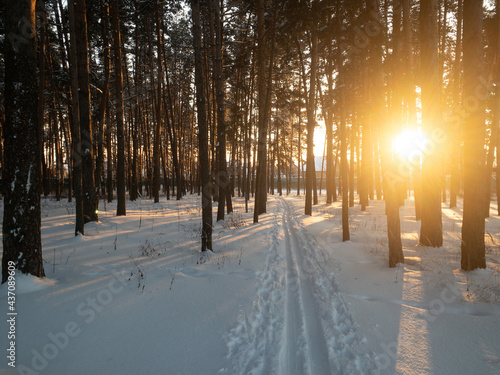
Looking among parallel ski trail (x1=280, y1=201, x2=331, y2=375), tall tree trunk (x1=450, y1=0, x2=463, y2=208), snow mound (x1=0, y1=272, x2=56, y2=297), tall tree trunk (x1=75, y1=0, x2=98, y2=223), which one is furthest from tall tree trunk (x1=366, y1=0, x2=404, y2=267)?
tall tree trunk (x1=450, y1=0, x2=463, y2=208)

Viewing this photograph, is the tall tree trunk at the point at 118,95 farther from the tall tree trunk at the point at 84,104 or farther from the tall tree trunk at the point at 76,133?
the tall tree trunk at the point at 76,133

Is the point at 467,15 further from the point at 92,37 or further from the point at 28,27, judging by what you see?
the point at 92,37

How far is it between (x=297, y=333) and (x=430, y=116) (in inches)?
294

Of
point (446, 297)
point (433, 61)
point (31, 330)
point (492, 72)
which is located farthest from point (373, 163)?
point (31, 330)

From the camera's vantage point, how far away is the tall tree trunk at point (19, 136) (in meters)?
3.59

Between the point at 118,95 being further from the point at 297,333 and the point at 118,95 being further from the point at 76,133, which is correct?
the point at 297,333

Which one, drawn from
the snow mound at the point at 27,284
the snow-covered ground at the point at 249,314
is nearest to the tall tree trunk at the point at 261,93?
the snow-covered ground at the point at 249,314

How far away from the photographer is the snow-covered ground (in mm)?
2570

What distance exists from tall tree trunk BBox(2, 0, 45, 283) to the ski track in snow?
385 cm

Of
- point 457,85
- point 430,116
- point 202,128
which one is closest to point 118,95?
point 202,128

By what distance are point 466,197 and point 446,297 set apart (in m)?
2.37

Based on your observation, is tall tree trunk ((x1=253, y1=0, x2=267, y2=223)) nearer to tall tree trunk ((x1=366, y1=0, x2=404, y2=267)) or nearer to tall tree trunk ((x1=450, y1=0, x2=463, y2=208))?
tall tree trunk ((x1=366, y1=0, x2=404, y2=267))

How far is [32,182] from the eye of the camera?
12.3ft

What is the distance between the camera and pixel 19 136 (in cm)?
365
